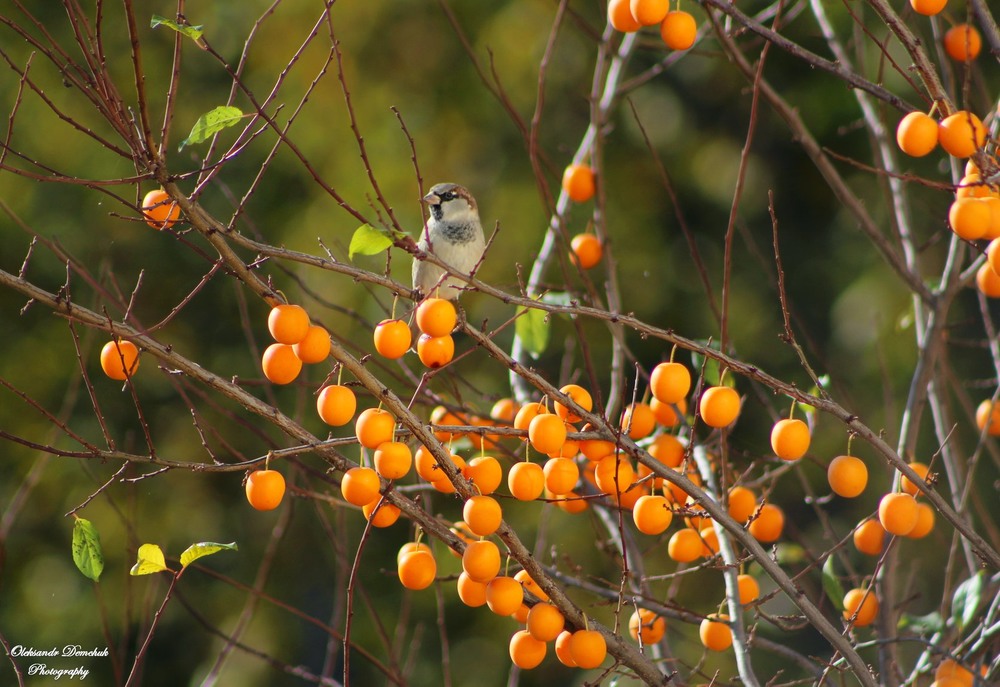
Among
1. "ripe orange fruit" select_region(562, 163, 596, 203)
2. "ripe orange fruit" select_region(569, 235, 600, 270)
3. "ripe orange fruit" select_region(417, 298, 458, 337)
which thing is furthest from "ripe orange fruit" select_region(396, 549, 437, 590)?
"ripe orange fruit" select_region(562, 163, 596, 203)

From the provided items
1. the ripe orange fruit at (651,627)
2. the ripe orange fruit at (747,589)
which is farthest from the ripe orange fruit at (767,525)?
the ripe orange fruit at (651,627)

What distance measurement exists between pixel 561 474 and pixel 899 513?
53cm

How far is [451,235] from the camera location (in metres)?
2.74

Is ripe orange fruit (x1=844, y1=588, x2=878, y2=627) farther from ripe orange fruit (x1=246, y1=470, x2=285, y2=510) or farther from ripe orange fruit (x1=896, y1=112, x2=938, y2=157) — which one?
ripe orange fruit (x1=246, y1=470, x2=285, y2=510)

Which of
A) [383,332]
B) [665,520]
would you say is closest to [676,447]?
[665,520]

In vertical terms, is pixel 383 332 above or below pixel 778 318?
above

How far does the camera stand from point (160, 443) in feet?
17.8

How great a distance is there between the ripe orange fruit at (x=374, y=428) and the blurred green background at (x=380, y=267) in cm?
338

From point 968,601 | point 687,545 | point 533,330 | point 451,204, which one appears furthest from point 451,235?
point 968,601

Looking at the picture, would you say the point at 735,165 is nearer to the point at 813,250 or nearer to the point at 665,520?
the point at 813,250

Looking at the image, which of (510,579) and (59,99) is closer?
(510,579)

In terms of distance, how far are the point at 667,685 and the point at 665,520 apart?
0.26 metres

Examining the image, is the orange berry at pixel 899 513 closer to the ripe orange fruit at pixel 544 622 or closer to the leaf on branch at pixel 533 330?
the ripe orange fruit at pixel 544 622

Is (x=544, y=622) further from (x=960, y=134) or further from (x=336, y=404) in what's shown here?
(x=960, y=134)
